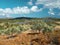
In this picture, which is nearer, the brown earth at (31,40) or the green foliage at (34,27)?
the brown earth at (31,40)

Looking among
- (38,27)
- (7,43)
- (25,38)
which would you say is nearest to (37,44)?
(25,38)

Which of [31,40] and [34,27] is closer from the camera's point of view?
[31,40]

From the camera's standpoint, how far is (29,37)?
24.2 ft

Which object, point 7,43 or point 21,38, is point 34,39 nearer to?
point 21,38

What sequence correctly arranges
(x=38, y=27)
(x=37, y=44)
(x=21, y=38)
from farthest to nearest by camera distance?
(x=38, y=27) → (x=21, y=38) → (x=37, y=44)

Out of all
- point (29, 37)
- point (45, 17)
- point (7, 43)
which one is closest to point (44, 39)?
point (29, 37)

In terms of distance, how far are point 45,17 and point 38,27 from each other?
304 centimetres

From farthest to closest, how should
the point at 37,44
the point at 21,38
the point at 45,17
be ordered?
the point at 45,17
the point at 21,38
the point at 37,44

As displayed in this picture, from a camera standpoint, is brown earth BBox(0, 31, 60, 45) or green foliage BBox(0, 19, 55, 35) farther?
green foliage BBox(0, 19, 55, 35)

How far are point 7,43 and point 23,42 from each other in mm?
574

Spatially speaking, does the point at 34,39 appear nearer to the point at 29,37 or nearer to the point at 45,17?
the point at 29,37

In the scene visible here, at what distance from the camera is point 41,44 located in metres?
6.93

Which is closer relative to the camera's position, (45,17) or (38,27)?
(38,27)

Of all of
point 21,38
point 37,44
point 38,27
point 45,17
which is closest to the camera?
point 37,44
